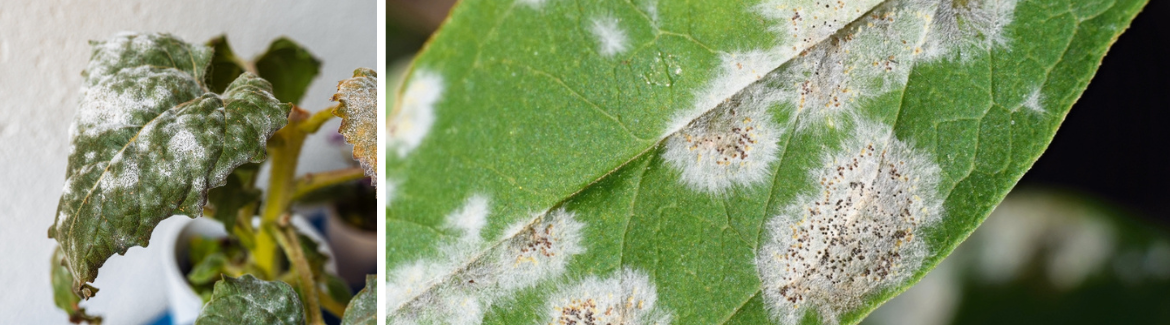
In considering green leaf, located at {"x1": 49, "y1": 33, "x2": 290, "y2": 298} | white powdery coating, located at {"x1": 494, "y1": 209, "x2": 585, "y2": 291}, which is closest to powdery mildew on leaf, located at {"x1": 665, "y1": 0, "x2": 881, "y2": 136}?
white powdery coating, located at {"x1": 494, "y1": 209, "x2": 585, "y2": 291}

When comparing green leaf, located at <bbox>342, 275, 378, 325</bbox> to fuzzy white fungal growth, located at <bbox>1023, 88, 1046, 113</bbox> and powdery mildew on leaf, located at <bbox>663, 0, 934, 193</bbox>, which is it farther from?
fuzzy white fungal growth, located at <bbox>1023, 88, 1046, 113</bbox>

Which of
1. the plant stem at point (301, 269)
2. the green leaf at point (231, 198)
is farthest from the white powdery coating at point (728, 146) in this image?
the green leaf at point (231, 198)

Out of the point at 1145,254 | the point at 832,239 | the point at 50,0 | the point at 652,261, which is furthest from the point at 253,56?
the point at 1145,254

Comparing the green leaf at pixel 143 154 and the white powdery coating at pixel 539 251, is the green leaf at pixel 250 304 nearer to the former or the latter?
the green leaf at pixel 143 154

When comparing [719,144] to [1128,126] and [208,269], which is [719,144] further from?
[208,269]

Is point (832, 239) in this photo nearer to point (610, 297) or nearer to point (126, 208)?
point (610, 297)
